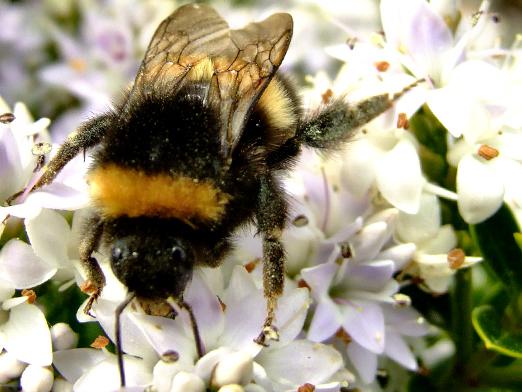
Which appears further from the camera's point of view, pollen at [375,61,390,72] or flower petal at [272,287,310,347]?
pollen at [375,61,390,72]

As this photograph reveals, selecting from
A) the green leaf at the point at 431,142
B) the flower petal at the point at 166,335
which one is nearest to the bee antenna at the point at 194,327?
the flower petal at the point at 166,335

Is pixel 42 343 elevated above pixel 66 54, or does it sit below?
above

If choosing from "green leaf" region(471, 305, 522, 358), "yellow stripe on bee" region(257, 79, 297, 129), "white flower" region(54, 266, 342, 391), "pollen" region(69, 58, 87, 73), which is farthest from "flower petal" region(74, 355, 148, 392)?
"pollen" region(69, 58, 87, 73)

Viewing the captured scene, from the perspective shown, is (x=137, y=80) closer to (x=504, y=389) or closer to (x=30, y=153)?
(x=30, y=153)

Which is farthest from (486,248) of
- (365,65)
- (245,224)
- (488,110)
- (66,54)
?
(66,54)

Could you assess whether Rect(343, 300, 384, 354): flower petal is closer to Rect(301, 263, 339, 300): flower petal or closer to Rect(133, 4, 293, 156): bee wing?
Rect(301, 263, 339, 300): flower petal

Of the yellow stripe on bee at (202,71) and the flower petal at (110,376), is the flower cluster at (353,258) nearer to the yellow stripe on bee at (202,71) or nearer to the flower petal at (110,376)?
the flower petal at (110,376)

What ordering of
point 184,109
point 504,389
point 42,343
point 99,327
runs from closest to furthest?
1. point 184,109
2. point 42,343
3. point 99,327
4. point 504,389
